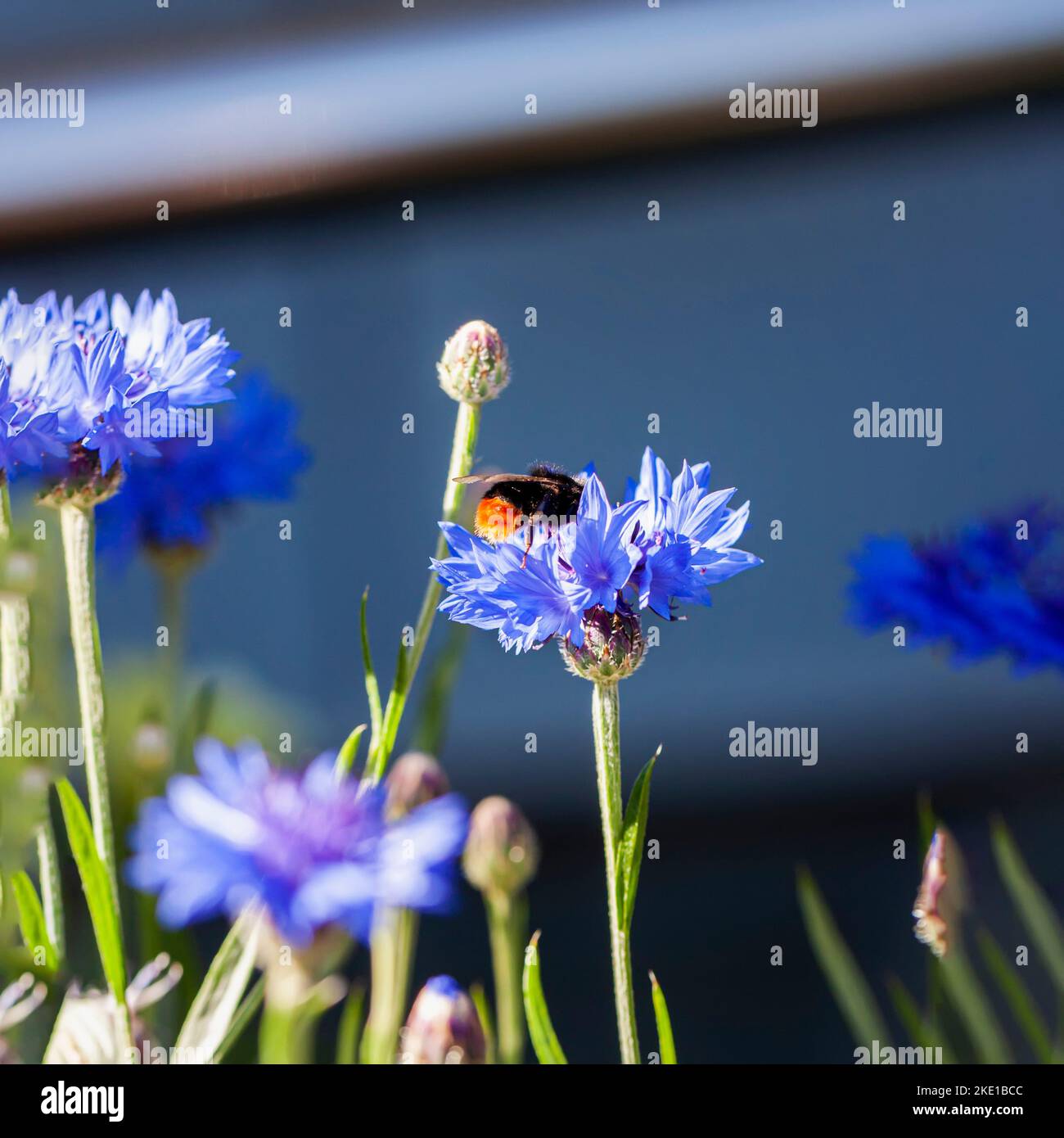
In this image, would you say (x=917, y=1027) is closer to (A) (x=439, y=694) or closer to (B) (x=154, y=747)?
(A) (x=439, y=694)

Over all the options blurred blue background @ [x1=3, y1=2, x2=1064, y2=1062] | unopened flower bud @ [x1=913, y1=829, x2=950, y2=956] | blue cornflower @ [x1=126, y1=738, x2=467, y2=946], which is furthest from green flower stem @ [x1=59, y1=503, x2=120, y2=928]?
blurred blue background @ [x1=3, y1=2, x2=1064, y2=1062]

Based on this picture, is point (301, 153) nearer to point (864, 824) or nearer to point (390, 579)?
point (390, 579)

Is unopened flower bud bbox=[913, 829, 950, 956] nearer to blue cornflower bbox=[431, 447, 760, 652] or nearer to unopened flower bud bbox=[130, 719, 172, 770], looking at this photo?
blue cornflower bbox=[431, 447, 760, 652]

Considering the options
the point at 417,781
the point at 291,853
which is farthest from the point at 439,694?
the point at 291,853

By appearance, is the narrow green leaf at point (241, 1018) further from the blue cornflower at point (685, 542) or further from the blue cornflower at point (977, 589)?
the blue cornflower at point (977, 589)

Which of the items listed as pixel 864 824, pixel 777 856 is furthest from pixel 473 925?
pixel 864 824

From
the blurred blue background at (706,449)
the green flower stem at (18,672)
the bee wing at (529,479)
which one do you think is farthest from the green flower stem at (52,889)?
the blurred blue background at (706,449)
